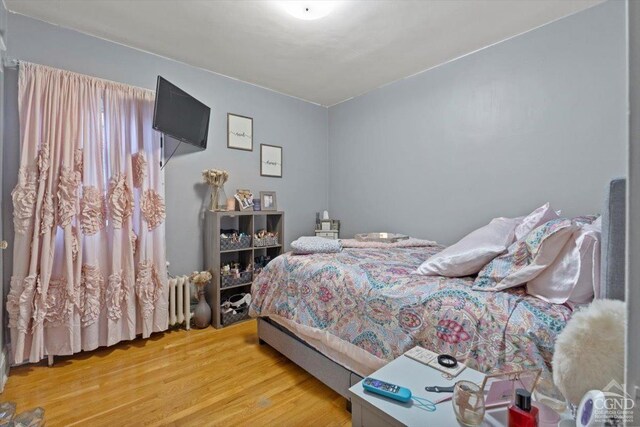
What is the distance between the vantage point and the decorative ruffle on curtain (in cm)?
207

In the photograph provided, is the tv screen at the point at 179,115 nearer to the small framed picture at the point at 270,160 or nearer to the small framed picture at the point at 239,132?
the small framed picture at the point at 239,132

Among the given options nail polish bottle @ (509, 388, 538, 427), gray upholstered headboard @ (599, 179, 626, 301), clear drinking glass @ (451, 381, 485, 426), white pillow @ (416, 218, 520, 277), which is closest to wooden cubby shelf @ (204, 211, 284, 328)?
white pillow @ (416, 218, 520, 277)

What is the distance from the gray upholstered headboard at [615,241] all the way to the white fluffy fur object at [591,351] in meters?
0.29

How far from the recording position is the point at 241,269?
10.4ft

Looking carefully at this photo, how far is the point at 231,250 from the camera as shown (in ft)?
9.70

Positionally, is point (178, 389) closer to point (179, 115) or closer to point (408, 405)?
point (408, 405)

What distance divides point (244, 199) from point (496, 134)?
2531 millimetres

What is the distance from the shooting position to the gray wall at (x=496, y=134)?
2.04m

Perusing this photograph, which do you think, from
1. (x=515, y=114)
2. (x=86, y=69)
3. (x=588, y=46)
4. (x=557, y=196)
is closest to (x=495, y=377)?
(x=557, y=196)

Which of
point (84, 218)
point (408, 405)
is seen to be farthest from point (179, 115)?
point (408, 405)

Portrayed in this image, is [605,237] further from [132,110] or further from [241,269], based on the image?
[132,110]

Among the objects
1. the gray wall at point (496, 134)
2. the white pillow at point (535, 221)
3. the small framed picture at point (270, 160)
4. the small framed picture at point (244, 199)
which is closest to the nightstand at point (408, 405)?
the white pillow at point (535, 221)

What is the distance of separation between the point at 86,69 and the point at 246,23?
141 cm

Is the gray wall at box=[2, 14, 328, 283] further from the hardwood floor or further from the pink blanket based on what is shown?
the pink blanket
